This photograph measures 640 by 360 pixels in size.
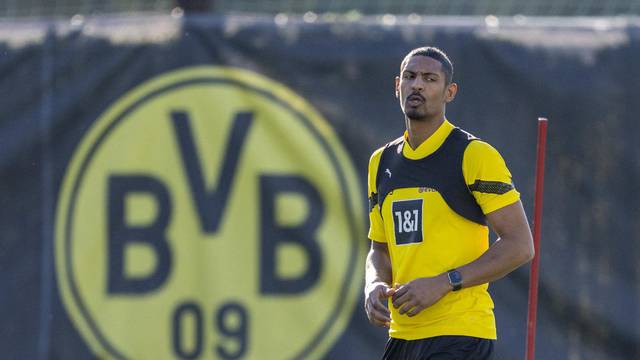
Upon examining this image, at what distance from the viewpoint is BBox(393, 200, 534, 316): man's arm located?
4570mm

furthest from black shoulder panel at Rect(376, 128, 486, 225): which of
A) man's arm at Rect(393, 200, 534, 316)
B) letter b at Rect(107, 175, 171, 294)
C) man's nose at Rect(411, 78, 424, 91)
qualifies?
letter b at Rect(107, 175, 171, 294)

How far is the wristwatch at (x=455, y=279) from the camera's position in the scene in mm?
4609

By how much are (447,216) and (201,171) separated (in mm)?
2416

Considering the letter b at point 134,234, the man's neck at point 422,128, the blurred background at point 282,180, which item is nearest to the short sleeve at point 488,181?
the man's neck at point 422,128

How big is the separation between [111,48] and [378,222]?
2422mm

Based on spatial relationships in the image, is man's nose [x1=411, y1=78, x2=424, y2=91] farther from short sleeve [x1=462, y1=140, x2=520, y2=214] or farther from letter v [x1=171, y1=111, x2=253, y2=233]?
letter v [x1=171, y1=111, x2=253, y2=233]

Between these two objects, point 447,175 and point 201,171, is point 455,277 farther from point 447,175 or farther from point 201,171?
point 201,171

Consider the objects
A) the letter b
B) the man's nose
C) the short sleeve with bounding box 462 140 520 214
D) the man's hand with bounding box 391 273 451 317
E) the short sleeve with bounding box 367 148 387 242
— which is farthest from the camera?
the letter b

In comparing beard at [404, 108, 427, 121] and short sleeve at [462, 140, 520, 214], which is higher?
beard at [404, 108, 427, 121]

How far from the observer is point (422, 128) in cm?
491

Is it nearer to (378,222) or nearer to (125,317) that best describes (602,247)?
(378,222)

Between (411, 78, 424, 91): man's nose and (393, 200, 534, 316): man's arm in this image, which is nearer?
(393, 200, 534, 316): man's arm

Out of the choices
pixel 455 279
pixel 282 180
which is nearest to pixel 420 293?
pixel 455 279

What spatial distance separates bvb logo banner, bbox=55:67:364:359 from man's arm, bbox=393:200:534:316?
2.21 metres
